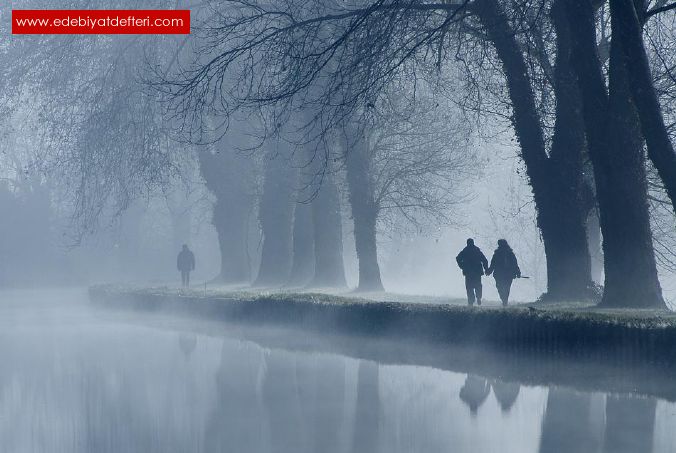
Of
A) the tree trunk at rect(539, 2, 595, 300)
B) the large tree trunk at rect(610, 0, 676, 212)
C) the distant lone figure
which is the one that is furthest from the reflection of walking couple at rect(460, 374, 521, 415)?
the distant lone figure

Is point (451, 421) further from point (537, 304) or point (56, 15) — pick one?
point (56, 15)

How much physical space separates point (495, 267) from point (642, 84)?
9035 mm

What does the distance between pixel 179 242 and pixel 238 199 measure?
2767 cm

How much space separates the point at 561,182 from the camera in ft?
76.5

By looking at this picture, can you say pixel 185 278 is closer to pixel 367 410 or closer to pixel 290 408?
pixel 290 408

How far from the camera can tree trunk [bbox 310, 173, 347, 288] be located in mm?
39219

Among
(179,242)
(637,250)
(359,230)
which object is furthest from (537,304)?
(179,242)

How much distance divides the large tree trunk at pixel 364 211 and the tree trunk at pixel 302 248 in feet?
12.7

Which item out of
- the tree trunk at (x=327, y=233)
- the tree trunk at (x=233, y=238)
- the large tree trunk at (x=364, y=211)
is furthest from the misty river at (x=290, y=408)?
the tree trunk at (x=233, y=238)

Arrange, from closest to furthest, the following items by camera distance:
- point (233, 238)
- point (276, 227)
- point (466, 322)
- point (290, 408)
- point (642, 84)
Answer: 1. point (290, 408)
2. point (642, 84)
3. point (466, 322)
4. point (276, 227)
5. point (233, 238)

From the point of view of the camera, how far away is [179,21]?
35062 millimetres

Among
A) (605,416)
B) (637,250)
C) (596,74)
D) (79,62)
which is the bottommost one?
Answer: (605,416)

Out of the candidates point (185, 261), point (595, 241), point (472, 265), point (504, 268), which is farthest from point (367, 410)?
point (185, 261)

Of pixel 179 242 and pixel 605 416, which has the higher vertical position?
pixel 179 242
